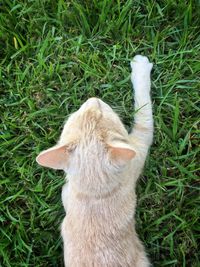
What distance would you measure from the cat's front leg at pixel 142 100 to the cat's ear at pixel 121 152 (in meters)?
0.67

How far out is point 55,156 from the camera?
8.39 feet

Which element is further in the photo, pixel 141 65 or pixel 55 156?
pixel 141 65

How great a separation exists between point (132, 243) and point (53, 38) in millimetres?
1606

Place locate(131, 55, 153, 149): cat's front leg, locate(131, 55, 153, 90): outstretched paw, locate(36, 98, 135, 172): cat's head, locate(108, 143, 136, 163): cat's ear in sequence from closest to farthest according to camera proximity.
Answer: locate(108, 143, 136, 163): cat's ear < locate(36, 98, 135, 172): cat's head < locate(131, 55, 153, 149): cat's front leg < locate(131, 55, 153, 90): outstretched paw

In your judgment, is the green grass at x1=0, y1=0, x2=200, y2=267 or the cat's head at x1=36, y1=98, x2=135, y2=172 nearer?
the cat's head at x1=36, y1=98, x2=135, y2=172

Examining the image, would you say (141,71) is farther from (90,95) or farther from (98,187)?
(98,187)

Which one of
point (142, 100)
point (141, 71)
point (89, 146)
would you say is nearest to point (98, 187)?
point (89, 146)

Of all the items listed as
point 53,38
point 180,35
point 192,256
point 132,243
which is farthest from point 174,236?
point 53,38

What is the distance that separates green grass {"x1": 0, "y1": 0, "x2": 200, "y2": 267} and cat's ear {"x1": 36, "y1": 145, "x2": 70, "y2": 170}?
0.74 metres

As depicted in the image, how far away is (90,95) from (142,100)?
15.2 inches

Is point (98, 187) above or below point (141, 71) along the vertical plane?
below

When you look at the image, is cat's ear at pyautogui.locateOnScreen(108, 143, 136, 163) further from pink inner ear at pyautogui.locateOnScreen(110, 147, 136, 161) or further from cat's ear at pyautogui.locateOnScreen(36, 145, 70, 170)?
cat's ear at pyautogui.locateOnScreen(36, 145, 70, 170)

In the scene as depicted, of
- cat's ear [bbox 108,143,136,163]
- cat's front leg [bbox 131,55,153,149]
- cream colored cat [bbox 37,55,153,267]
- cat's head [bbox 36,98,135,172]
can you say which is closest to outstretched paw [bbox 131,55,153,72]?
cat's front leg [bbox 131,55,153,149]

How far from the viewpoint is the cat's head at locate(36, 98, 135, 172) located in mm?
2521
